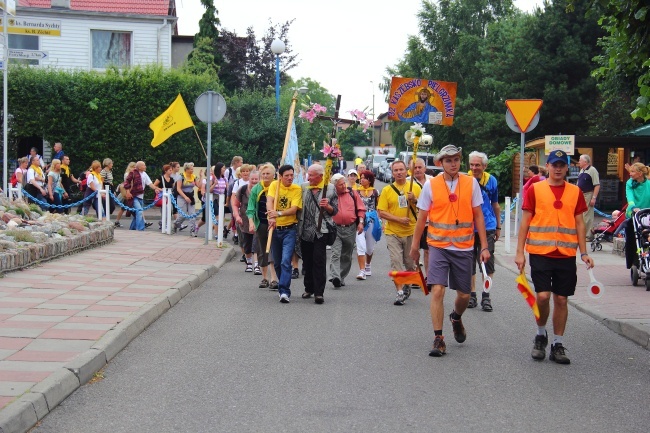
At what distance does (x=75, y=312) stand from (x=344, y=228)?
520 cm

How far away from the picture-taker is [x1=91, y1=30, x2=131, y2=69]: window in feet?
119

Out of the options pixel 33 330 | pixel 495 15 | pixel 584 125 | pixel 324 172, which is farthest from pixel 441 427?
pixel 495 15

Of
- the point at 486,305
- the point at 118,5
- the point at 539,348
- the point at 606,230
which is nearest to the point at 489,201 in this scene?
the point at 486,305

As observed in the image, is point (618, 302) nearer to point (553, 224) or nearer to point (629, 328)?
point (629, 328)

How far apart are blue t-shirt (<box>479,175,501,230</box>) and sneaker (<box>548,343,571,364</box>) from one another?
3.18 metres

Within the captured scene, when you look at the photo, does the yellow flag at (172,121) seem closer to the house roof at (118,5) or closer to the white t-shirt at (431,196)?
the white t-shirt at (431,196)

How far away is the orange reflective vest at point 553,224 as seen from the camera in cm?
801

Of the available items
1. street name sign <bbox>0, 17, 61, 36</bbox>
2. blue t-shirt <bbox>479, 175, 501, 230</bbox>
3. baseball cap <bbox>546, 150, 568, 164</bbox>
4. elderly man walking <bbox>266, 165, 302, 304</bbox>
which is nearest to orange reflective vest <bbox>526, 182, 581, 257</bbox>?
baseball cap <bbox>546, 150, 568, 164</bbox>

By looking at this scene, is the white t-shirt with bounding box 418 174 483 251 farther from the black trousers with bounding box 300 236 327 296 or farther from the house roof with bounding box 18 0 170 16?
the house roof with bounding box 18 0 170 16

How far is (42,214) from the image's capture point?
1786 cm

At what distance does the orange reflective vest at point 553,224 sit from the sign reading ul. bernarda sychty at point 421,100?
11483 millimetres

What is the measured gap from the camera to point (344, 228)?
535 inches

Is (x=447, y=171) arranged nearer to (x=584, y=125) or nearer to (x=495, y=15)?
(x=584, y=125)

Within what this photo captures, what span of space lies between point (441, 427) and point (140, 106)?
26430 mm
